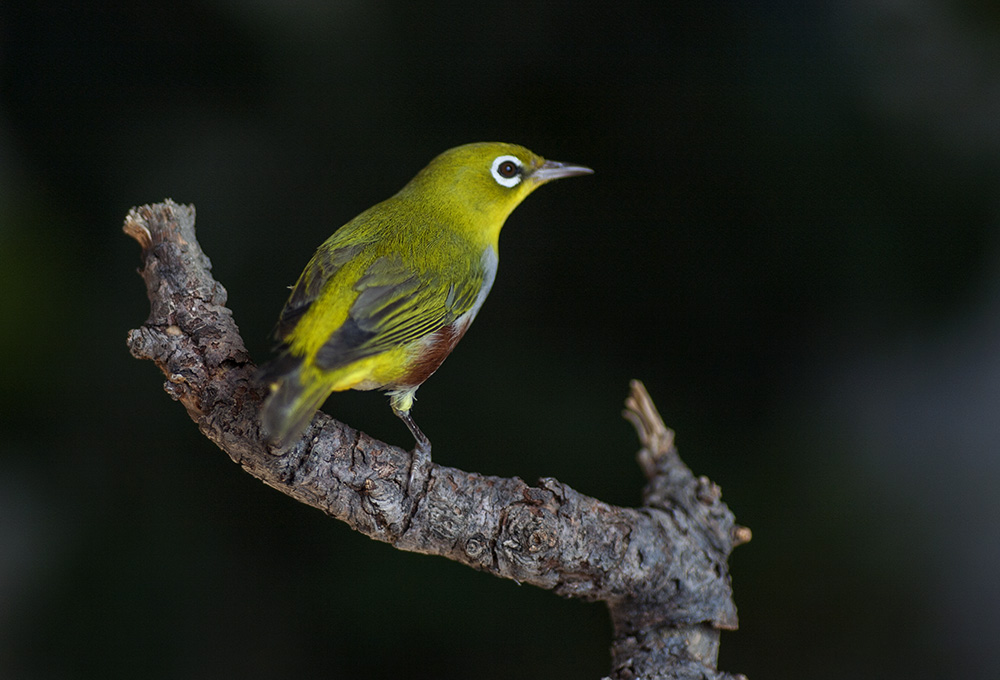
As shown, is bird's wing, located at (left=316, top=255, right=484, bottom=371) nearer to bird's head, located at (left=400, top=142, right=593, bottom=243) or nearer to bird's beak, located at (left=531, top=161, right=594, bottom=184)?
bird's head, located at (left=400, top=142, right=593, bottom=243)

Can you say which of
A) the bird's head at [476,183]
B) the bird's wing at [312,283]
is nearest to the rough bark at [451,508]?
the bird's wing at [312,283]

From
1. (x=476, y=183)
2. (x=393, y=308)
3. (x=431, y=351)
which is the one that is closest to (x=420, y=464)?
(x=431, y=351)

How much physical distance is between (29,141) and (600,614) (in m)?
2.17

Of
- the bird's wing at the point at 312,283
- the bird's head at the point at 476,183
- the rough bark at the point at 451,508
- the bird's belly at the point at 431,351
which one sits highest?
the bird's head at the point at 476,183

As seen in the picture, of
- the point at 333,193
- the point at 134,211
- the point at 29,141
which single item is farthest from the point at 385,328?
the point at 29,141

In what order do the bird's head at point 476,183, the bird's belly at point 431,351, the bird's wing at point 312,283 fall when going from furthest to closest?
the bird's head at point 476,183, the bird's belly at point 431,351, the bird's wing at point 312,283

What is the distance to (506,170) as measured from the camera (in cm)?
196

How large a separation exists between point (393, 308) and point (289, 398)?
28 cm

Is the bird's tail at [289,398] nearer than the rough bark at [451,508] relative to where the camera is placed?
Yes

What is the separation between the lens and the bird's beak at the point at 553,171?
200 centimetres

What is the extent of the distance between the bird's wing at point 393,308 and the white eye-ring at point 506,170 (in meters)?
0.30

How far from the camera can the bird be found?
144cm

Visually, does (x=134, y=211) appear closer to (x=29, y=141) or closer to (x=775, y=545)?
(x=29, y=141)

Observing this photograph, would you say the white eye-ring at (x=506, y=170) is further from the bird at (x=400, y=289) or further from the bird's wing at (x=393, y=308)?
the bird's wing at (x=393, y=308)
